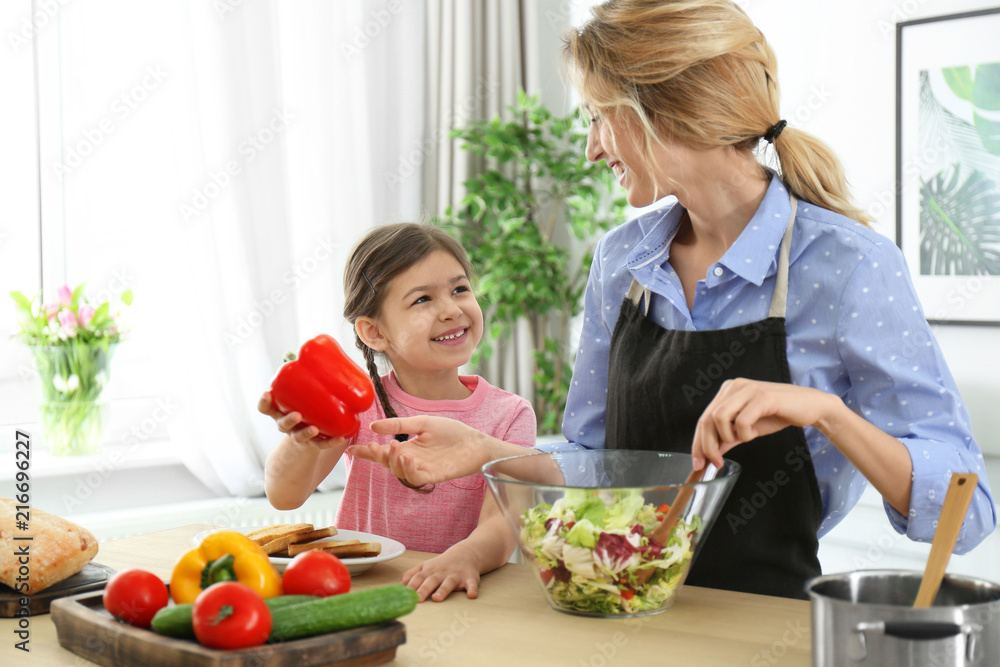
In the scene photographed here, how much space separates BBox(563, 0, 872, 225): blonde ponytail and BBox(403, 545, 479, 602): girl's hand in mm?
670

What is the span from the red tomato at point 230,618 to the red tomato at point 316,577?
109 mm

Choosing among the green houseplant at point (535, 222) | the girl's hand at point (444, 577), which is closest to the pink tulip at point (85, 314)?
the green houseplant at point (535, 222)

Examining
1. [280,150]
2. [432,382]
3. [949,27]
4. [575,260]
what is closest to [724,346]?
[432,382]

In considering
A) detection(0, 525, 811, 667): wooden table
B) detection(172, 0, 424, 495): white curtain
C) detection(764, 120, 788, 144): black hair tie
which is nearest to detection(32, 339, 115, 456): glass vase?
detection(172, 0, 424, 495): white curtain

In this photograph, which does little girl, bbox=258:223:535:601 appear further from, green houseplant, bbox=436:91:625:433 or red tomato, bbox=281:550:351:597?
green houseplant, bbox=436:91:625:433

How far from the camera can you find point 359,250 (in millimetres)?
1780

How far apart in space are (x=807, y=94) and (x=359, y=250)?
6.06 ft

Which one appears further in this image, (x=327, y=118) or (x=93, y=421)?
(x=327, y=118)

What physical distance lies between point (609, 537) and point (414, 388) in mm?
853

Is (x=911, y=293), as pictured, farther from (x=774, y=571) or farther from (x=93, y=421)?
(x=93, y=421)

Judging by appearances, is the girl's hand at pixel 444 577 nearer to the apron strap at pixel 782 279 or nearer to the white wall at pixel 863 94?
the apron strap at pixel 782 279

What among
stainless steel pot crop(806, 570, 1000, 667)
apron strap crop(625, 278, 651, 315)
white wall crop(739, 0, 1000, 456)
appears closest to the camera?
stainless steel pot crop(806, 570, 1000, 667)

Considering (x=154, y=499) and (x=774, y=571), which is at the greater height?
(x=774, y=571)

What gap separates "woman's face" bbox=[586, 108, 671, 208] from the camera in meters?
1.35
